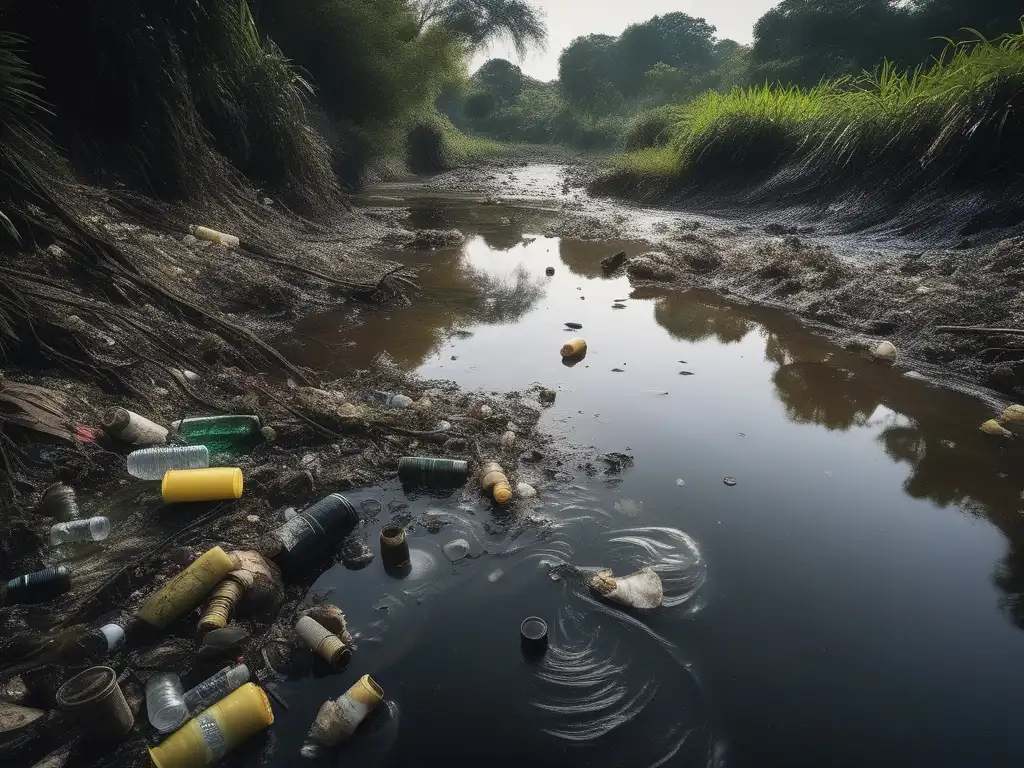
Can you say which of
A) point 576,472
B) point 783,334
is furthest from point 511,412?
point 783,334

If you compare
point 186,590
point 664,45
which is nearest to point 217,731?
point 186,590

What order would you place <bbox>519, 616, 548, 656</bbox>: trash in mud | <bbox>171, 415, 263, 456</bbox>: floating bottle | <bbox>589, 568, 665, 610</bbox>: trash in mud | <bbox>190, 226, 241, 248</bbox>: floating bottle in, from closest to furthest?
<bbox>519, 616, 548, 656</bbox>: trash in mud → <bbox>589, 568, 665, 610</bbox>: trash in mud → <bbox>171, 415, 263, 456</bbox>: floating bottle → <bbox>190, 226, 241, 248</bbox>: floating bottle

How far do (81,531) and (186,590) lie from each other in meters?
0.66

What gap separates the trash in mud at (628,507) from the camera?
107 inches

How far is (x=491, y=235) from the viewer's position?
9523 mm

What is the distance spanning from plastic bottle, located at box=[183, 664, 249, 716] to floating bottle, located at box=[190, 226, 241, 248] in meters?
4.92

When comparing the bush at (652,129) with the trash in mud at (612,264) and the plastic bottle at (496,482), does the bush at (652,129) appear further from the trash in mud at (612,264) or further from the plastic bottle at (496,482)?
the plastic bottle at (496,482)

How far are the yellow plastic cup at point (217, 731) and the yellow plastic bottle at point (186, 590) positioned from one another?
44 cm

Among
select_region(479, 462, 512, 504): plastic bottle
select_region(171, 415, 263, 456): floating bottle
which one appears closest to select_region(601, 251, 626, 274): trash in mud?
select_region(479, 462, 512, 504): plastic bottle

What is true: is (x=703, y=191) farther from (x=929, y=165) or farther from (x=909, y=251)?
(x=909, y=251)

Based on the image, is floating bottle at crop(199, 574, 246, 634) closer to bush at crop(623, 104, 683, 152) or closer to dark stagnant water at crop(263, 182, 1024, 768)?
dark stagnant water at crop(263, 182, 1024, 768)

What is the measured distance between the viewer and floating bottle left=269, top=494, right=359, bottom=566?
225 centimetres

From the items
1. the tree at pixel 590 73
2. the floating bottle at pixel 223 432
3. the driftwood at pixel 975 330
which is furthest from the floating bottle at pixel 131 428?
the tree at pixel 590 73

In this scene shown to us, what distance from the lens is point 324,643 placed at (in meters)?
1.89
